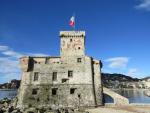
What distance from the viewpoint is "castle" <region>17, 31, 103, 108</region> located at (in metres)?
45.8

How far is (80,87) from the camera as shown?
152 ft

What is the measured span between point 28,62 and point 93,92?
45.0 feet

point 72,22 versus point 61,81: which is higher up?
point 72,22

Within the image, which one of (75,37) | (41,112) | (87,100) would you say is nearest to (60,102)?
(87,100)

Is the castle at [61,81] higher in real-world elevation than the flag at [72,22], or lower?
lower

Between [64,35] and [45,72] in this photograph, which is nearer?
[45,72]

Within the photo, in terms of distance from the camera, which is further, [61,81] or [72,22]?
[72,22]

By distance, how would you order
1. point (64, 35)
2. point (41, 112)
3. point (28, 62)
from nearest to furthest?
1. point (41, 112)
2. point (28, 62)
3. point (64, 35)

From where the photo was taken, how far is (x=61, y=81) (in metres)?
46.9

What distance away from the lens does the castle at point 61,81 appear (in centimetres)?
4575

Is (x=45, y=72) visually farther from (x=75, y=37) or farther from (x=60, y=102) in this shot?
(x=75, y=37)

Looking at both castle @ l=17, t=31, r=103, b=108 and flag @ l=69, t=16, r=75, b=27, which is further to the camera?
flag @ l=69, t=16, r=75, b=27

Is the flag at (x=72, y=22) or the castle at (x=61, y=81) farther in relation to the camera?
the flag at (x=72, y=22)

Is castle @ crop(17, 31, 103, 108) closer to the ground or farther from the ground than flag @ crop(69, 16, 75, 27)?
closer to the ground
